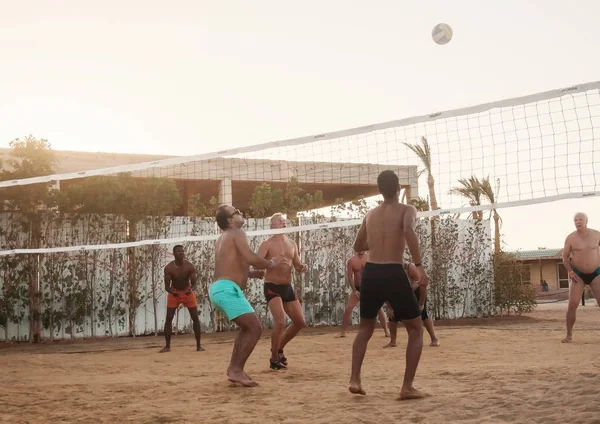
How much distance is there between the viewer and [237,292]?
286 inches

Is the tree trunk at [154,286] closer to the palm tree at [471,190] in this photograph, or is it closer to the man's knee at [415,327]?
the man's knee at [415,327]

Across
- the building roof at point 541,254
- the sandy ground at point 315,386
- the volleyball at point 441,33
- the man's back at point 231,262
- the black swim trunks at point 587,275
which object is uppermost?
the volleyball at point 441,33

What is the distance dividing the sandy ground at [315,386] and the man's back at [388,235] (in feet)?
3.73

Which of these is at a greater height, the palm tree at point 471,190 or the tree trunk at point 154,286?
the palm tree at point 471,190

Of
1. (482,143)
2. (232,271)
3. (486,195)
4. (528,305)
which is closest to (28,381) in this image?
(232,271)

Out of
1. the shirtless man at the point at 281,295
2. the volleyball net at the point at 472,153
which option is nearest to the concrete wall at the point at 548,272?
the volleyball net at the point at 472,153

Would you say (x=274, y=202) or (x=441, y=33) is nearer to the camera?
(x=441, y=33)

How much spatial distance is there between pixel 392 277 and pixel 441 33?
8.01m

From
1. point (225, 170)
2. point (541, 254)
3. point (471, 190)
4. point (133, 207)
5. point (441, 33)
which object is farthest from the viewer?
point (541, 254)

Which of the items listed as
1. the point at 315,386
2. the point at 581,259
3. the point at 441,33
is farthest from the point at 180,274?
the point at 581,259

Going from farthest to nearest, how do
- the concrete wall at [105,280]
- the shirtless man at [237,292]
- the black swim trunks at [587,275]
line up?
the concrete wall at [105,280]
the black swim trunks at [587,275]
the shirtless man at [237,292]

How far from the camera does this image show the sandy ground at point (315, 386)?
17.9 feet

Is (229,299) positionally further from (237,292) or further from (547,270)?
(547,270)

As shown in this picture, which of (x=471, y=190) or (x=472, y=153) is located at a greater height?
(x=471, y=190)
